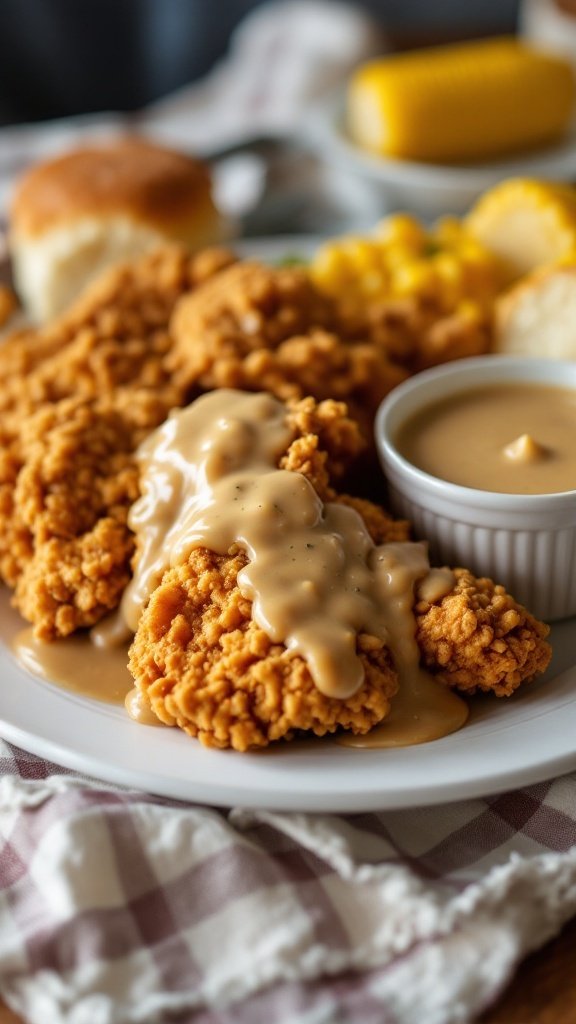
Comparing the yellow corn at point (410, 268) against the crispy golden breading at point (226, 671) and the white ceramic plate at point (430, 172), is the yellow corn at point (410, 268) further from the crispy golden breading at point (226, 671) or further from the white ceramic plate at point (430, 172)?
the crispy golden breading at point (226, 671)

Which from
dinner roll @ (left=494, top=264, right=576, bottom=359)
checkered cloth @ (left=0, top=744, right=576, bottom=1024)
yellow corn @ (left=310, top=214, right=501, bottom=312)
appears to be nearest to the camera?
checkered cloth @ (left=0, top=744, right=576, bottom=1024)

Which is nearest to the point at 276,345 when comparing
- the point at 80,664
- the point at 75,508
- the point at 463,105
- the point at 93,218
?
the point at 75,508

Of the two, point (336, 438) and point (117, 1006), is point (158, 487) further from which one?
point (117, 1006)

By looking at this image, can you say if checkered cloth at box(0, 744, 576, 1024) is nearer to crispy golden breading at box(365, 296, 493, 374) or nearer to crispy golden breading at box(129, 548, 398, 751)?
crispy golden breading at box(129, 548, 398, 751)

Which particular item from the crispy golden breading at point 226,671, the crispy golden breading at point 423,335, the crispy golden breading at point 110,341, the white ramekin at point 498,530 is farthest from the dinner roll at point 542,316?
the crispy golden breading at point 226,671

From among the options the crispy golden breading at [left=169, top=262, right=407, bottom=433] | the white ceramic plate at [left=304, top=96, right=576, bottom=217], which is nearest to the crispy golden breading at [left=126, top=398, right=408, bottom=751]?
the crispy golden breading at [left=169, top=262, right=407, bottom=433]

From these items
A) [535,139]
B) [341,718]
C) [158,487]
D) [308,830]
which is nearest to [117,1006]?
[308,830]
